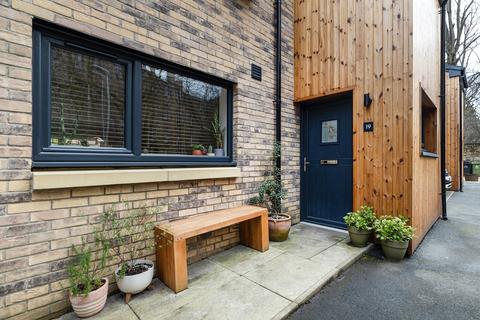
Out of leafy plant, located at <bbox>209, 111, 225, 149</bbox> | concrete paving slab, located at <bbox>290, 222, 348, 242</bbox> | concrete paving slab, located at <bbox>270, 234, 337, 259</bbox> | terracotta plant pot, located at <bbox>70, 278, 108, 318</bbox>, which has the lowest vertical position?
concrete paving slab, located at <bbox>270, 234, 337, 259</bbox>

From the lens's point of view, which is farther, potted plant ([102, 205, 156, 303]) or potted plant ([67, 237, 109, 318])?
potted plant ([102, 205, 156, 303])

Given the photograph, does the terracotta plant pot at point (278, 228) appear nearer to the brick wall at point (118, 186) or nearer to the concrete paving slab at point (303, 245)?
the concrete paving slab at point (303, 245)

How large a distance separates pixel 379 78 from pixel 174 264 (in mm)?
3503

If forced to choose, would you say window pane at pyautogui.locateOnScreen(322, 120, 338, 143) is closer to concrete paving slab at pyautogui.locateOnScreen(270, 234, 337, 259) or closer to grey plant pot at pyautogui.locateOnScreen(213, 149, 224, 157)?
concrete paving slab at pyautogui.locateOnScreen(270, 234, 337, 259)

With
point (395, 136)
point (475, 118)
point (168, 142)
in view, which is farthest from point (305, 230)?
point (475, 118)

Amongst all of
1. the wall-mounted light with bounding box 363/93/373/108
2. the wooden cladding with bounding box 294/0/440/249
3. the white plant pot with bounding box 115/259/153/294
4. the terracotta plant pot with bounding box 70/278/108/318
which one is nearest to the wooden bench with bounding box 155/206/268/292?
the white plant pot with bounding box 115/259/153/294

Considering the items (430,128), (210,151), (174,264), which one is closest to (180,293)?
(174,264)

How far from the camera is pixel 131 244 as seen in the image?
226 cm

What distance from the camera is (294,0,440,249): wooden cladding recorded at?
3061mm

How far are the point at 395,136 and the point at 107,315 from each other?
3.71 m

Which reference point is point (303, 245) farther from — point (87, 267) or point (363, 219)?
point (87, 267)

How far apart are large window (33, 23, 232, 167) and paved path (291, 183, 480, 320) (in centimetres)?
195

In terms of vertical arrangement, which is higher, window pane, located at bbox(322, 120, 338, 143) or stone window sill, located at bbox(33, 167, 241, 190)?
window pane, located at bbox(322, 120, 338, 143)

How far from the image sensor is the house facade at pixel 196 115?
1.74 m
